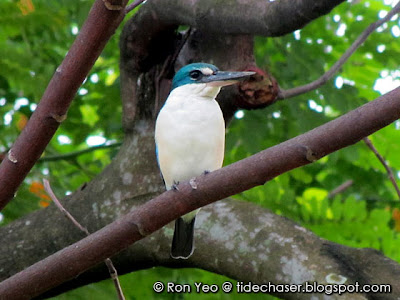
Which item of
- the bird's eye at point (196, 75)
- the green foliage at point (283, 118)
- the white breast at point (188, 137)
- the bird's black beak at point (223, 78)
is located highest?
the green foliage at point (283, 118)

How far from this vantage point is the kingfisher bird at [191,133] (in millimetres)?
3721

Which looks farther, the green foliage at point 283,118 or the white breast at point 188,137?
the green foliage at point 283,118

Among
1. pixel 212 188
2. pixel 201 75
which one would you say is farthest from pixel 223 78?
pixel 212 188

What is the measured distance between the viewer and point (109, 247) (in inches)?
94.2

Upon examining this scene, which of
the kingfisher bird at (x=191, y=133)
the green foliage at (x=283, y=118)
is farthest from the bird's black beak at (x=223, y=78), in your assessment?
the green foliage at (x=283, y=118)

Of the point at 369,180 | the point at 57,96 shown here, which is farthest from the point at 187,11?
the point at 369,180

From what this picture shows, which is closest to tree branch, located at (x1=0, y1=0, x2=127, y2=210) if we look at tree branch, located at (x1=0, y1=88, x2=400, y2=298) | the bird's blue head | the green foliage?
tree branch, located at (x1=0, y1=88, x2=400, y2=298)

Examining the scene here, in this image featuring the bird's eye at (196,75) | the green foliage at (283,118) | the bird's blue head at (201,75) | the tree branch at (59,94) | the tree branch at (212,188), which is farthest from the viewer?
the green foliage at (283,118)

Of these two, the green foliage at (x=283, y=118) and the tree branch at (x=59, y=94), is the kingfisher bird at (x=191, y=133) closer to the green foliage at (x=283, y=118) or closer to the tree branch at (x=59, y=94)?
the green foliage at (x=283, y=118)

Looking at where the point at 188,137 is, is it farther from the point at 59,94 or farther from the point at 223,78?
the point at 59,94

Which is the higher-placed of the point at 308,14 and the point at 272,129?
the point at 272,129

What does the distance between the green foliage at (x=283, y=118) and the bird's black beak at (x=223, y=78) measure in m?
1.01

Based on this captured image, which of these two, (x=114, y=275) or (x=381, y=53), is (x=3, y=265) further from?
(x=381, y=53)

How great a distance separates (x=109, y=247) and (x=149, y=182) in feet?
5.72
